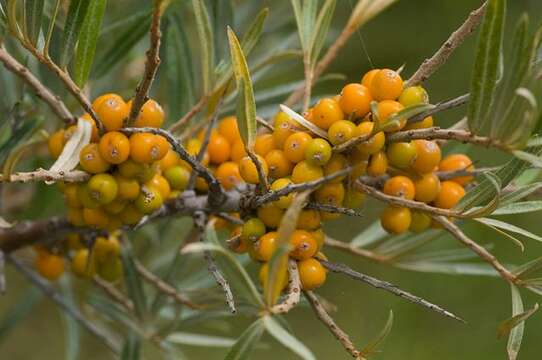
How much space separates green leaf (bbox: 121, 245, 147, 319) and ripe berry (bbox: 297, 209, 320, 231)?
15.3 inches

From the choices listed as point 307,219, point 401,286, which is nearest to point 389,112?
point 307,219

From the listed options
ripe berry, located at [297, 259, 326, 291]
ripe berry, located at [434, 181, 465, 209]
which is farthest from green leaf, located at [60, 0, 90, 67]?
ripe berry, located at [434, 181, 465, 209]

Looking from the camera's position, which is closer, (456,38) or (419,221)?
(456,38)

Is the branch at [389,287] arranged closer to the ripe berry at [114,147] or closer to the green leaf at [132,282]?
the ripe berry at [114,147]

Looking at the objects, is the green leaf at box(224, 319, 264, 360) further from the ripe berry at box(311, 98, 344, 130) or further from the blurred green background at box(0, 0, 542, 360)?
the blurred green background at box(0, 0, 542, 360)

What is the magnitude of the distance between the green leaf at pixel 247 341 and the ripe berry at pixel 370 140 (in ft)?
0.60

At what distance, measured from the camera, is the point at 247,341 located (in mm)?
579

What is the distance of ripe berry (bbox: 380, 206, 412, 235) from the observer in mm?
719

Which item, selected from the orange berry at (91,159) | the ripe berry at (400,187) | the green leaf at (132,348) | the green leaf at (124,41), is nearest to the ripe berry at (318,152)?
the ripe berry at (400,187)

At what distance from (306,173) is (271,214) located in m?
0.06

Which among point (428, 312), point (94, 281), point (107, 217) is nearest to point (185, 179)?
point (107, 217)

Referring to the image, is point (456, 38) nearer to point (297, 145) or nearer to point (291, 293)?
point (297, 145)

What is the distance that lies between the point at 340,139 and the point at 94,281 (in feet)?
1.79

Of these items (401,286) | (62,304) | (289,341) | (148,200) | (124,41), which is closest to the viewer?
(289,341)
